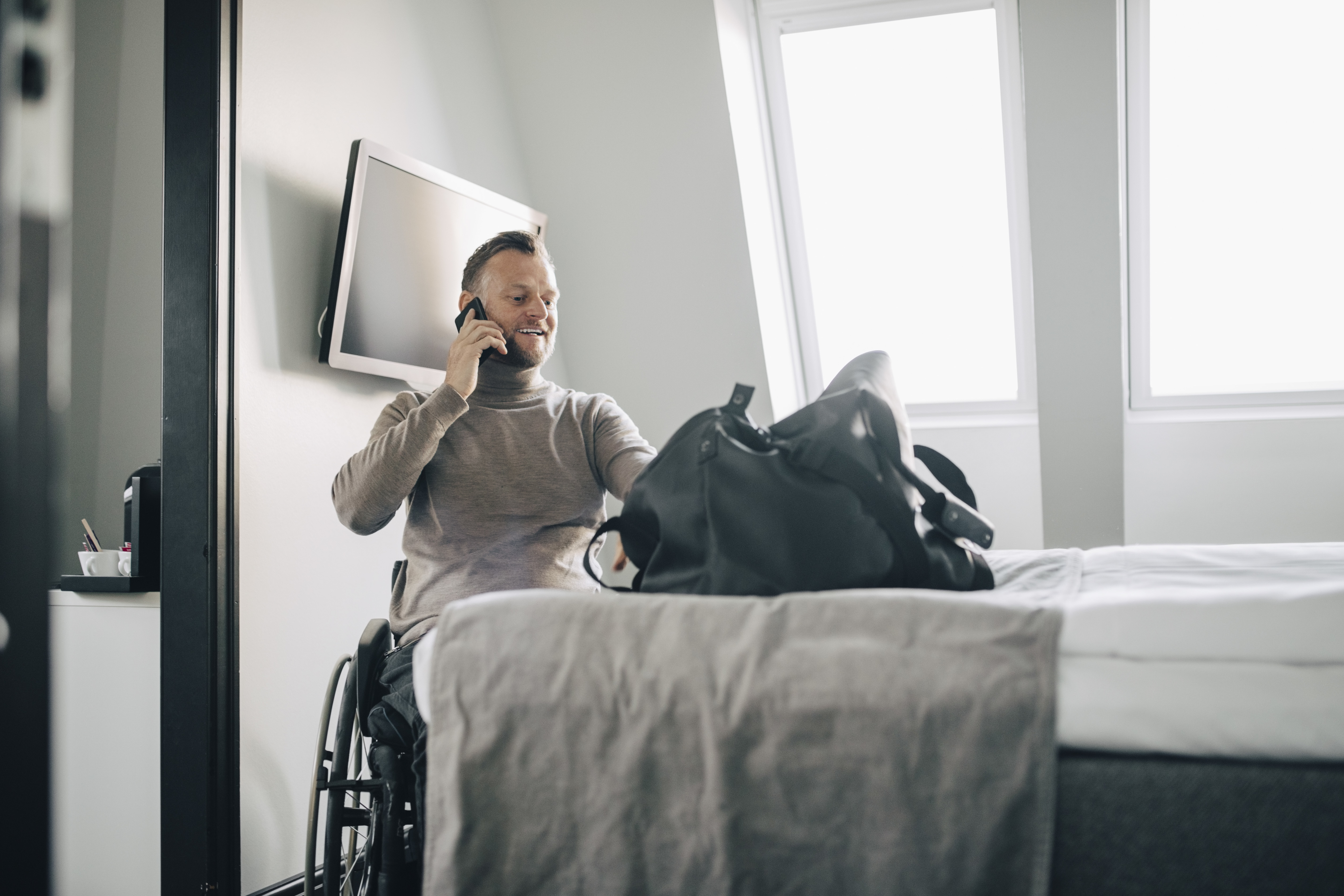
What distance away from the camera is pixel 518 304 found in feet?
6.19

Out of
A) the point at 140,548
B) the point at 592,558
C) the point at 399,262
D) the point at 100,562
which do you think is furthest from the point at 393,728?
the point at 399,262

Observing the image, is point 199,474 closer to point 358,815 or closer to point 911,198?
point 358,815

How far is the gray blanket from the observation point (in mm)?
785

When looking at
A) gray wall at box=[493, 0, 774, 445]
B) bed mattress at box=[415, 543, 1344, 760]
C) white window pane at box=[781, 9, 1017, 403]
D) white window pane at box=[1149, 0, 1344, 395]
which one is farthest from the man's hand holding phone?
white window pane at box=[1149, 0, 1344, 395]

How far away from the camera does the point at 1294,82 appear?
9.78ft

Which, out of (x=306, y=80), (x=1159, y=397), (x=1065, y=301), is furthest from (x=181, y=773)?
(x=1159, y=397)

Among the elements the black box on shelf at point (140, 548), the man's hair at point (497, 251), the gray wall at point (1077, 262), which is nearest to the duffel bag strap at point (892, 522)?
the man's hair at point (497, 251)

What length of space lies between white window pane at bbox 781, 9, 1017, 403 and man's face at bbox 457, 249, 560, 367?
1.82 metres

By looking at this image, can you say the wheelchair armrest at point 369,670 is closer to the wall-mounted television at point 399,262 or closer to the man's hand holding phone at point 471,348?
the man's hand holding phone at point 471,348

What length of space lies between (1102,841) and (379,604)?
1969mm

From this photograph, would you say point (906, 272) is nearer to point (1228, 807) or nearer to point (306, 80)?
point (306, 80)

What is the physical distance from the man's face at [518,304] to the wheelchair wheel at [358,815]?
0.67m

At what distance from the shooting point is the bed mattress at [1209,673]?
2.45ft

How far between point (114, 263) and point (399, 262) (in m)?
0.66
